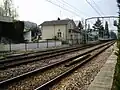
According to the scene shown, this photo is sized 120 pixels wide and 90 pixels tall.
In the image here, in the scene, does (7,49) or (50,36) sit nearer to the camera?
(7,49)

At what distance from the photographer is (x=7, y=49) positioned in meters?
25.6

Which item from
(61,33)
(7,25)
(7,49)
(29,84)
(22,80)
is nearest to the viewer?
(29,84)

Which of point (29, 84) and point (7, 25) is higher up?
point (7, 25)

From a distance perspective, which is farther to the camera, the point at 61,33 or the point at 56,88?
the point at 61,33

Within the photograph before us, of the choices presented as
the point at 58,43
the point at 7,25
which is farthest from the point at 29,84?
the point at 58,43

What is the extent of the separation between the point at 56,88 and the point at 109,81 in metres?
1.94

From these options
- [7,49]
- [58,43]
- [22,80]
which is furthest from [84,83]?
[58,43]

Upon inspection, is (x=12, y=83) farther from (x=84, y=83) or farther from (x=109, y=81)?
(x=109, y=81)

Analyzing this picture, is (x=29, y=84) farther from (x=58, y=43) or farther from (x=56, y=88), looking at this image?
(x=58, y=43)

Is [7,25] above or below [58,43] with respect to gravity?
above

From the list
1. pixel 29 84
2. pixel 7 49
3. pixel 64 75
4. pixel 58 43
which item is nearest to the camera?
pixel 29 84

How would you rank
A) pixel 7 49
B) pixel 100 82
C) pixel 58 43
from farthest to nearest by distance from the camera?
Answer: 1. pixel 58 43
2. pixel 7 49
3. pixel 100 82

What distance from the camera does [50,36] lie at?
229ft

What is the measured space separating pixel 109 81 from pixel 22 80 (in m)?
3.51
